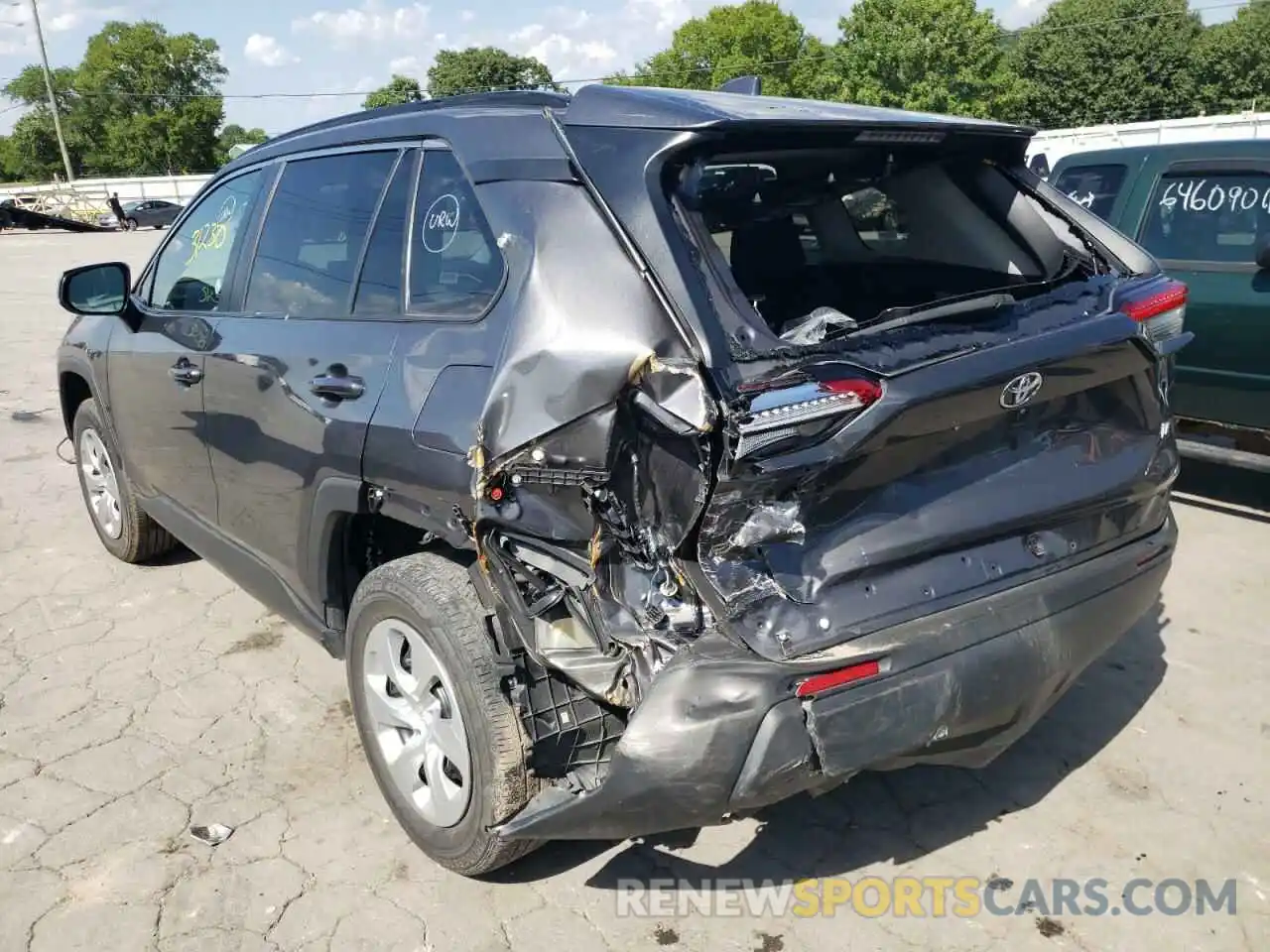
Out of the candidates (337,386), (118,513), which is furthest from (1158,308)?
(118,513)

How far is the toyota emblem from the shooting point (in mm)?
2301

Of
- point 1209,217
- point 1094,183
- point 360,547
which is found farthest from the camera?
point 1094,183

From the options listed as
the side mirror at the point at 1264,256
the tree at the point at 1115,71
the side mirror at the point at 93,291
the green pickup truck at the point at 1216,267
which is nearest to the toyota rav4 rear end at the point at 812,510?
the side mirror at the point at 93,291

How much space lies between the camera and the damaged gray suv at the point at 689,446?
6.85 ft

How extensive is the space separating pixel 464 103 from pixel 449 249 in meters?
0.46

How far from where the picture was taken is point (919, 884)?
2.68 meters

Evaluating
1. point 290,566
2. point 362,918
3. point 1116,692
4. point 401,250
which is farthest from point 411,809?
point 1116,692

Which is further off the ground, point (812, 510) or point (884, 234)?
point (884, 234)

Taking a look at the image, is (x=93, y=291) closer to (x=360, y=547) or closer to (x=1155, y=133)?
(x=360, y=547)

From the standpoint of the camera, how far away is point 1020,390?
2326 millimetres

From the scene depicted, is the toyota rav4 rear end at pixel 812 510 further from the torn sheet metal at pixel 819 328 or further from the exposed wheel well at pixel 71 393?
the exposed wheel well at pixel 71 393

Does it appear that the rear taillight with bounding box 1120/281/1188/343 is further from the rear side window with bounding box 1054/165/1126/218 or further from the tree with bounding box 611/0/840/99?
the tree with bounding box 611/0/840/99

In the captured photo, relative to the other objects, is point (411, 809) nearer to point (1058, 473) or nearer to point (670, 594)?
point (670, 594)

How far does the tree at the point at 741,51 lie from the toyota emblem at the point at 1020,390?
75491 mm
